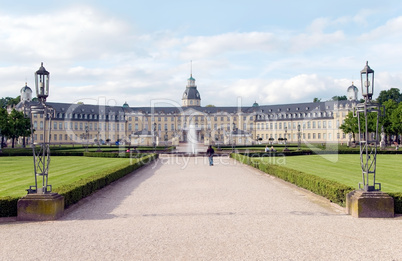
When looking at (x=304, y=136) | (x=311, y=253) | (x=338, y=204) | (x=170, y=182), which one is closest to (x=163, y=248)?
(x=311, y=253)

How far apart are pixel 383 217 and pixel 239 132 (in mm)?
73667

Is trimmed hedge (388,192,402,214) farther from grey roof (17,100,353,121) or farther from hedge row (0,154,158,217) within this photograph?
grey roof (17,100,353,121)

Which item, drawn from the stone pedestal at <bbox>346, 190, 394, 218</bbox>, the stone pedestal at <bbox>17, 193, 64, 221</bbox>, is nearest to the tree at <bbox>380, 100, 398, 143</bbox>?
the stone pedestal at <bbox>346, 190, 394, 218</bbox>

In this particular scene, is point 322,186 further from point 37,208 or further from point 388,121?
point 388,121

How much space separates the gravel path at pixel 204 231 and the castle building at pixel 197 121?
7070 cm

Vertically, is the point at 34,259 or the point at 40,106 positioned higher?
the point at 40,106

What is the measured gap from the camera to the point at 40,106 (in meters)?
10.2

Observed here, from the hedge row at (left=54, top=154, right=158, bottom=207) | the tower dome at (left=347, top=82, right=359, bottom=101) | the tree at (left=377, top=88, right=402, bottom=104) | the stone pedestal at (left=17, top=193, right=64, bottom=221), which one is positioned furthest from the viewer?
the tree at (left=377, top=88, right=402, bottom=104)

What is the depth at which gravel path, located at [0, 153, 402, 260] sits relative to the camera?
6977 mm

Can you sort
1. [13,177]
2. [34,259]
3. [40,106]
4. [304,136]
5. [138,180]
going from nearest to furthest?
[34,259] → [40,106] → [13,177] → [138,180] → [304,136]

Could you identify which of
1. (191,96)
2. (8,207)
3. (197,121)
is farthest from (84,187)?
(191,96)

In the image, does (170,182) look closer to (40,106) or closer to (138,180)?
(138,180)

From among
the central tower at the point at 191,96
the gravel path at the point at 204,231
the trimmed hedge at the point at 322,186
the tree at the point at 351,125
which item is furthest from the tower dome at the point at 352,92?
the gravel path at the point at 204,231

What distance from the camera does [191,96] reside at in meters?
114
